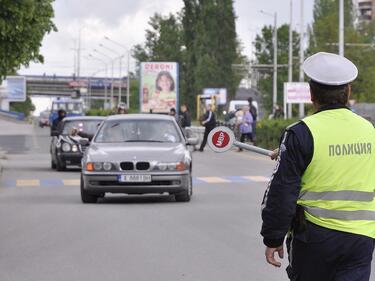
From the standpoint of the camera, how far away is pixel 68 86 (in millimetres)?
179000

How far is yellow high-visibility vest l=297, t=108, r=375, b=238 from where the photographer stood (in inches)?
189

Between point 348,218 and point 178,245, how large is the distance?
6.53m

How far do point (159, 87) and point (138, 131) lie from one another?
38.4 metres

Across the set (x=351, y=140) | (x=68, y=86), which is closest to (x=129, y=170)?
(x=351, y=140)

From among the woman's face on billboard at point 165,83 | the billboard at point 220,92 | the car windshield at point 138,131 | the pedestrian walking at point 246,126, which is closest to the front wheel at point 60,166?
the car windshield at point 138,131

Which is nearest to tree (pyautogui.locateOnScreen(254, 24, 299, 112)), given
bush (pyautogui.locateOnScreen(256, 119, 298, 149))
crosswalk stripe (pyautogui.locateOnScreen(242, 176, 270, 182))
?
bush (pyautogui.locateOnScreen(256, 119, 298, 149))

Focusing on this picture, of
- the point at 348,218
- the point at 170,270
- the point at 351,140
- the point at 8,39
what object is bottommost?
the point at 170,270

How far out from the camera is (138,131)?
1722cm

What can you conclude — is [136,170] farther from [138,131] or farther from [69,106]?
[69,106]

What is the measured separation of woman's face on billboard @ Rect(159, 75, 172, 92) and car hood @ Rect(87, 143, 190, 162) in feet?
128

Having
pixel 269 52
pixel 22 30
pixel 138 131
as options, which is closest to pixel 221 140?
pixel 138 131

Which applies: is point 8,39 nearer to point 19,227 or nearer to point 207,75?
point 19,227

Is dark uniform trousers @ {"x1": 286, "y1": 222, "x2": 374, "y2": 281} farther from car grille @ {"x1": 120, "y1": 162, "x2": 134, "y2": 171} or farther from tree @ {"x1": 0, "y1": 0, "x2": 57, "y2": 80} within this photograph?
tree @ {"x1": 0, "y1": 0, "x2": 57, "y2": 80}

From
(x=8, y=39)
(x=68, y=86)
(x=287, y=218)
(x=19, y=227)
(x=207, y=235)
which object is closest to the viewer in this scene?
(x=287, y=218)
